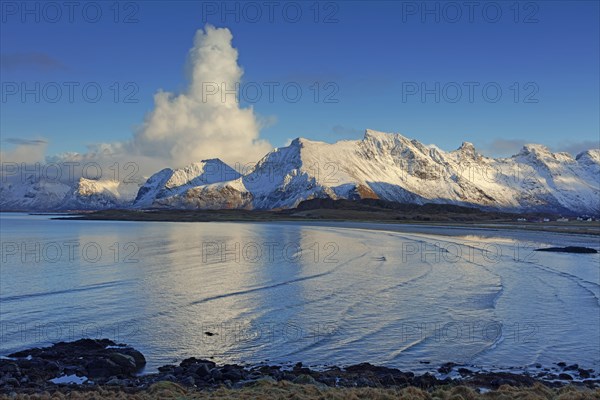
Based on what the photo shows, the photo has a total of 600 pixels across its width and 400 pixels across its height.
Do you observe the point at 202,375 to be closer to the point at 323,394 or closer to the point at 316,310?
the point at 323,394

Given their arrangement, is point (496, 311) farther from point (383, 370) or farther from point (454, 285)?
point (383, 370)

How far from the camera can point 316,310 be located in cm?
3975

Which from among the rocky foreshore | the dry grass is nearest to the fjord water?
the rocky foreshore

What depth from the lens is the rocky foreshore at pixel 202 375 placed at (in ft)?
77.2

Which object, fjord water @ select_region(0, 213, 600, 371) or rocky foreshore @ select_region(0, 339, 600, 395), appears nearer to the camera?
rocky foreshore @ select_region(0, 339, 600, 395)

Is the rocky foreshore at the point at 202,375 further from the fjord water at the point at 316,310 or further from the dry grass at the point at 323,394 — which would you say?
the fjord water at the point at 316,310

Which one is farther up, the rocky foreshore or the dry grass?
the dry grass

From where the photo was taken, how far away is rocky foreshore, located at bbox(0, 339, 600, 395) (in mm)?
23531

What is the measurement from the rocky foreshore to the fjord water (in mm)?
1577

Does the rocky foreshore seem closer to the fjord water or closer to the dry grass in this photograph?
the dry grass

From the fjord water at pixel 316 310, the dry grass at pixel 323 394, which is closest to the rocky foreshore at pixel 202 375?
the dry grass at pixel 323 394

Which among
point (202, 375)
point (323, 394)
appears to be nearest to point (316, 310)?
point (202, 375)

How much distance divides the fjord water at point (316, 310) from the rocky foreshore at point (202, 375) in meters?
1.58

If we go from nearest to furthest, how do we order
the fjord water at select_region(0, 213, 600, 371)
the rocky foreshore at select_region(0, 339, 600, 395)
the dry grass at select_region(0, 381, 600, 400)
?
the dry grass at select_region(0, 381, 600, 400), the rocky foreshore at select_region(0, 339, 600, 395), the fjord water at select_region(0, 213, 600, 371)
